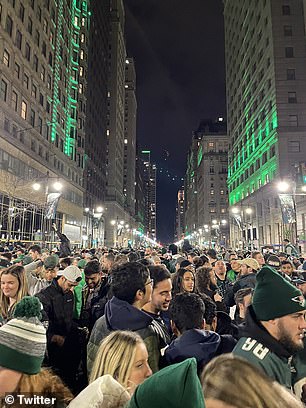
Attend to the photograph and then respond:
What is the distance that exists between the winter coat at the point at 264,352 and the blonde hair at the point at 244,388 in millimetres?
1082

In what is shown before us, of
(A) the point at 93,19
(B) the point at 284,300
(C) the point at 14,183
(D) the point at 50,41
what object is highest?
(A) the point at 93,19

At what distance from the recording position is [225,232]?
117500mm

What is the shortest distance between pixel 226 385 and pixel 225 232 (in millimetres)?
118999

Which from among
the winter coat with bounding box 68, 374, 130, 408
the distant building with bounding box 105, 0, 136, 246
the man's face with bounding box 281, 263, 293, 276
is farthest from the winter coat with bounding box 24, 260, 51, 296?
the distant building with bounding box 105, 0, 136, 246

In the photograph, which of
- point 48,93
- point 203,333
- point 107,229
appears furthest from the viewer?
point 107,229

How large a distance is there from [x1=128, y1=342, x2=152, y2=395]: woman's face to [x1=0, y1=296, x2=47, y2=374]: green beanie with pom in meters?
0.71

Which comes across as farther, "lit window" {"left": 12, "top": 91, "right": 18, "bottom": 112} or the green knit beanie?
"lit window" {"left": 12, "top": 91, "right": 18, "bottom": 112}

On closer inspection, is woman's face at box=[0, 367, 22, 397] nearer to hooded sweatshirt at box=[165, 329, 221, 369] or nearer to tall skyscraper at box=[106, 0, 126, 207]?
hooded sweatshirt at box=[165, 329, 221, 369]

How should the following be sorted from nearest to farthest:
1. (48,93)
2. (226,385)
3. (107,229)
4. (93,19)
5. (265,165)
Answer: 1. (226,385)
2. (48,93)
3. (265,165)
4. (93,19)
5. (107,229)

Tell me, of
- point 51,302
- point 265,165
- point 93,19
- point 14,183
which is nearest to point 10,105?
point 14,183

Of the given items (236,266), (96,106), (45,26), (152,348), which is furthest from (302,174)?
(96,106)

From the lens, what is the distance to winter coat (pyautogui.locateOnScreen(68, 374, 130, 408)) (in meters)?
1.50

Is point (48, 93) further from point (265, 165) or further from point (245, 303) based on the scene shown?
point (245, 303)

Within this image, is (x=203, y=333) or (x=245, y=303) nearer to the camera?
(x=203, y=333)
